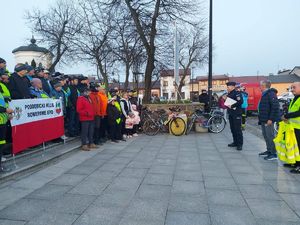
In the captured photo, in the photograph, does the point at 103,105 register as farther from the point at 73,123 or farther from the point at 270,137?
the point at 270,137

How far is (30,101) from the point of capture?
6.19 metres

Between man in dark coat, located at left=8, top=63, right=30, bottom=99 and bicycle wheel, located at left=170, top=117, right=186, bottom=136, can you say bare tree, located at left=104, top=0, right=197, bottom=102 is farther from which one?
man in dark coat, located at left=8, top=63, right=30, bottom=99

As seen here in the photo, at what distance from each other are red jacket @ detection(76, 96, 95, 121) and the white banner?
508 millimetres

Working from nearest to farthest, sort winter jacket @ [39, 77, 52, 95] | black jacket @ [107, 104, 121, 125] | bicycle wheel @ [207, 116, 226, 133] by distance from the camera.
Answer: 1. winter jacket @ [39, 77, 52, 95]
2. black jacket @ [107, 104, 121, 125]
3. bicycle wheel @ [207, 116, 226, 133]

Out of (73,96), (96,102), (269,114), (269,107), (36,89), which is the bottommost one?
(269,114)

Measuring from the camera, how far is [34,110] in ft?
20.8

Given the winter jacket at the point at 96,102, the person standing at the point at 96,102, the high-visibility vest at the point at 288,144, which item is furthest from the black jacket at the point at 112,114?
the high-visibility vest at the point at 288,144

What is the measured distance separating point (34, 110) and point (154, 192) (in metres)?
3.32

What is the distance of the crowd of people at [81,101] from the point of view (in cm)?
658

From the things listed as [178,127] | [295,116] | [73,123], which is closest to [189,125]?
[178,127]

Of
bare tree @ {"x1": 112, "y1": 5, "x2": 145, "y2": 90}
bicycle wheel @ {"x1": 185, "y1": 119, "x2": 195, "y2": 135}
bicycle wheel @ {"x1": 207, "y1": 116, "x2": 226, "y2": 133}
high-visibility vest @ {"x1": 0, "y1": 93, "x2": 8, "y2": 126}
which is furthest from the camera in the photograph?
bare tree @ {"x1": 112, "y1": 5, "x2": 145, "y2": 90}

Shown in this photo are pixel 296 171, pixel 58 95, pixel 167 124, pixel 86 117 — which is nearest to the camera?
pixel 296 171

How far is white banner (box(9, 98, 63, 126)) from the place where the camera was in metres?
5.69

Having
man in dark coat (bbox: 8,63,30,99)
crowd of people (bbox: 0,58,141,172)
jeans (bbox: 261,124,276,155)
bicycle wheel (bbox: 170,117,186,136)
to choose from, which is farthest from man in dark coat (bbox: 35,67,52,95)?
jeans (bbox: 261,124,276,155)
